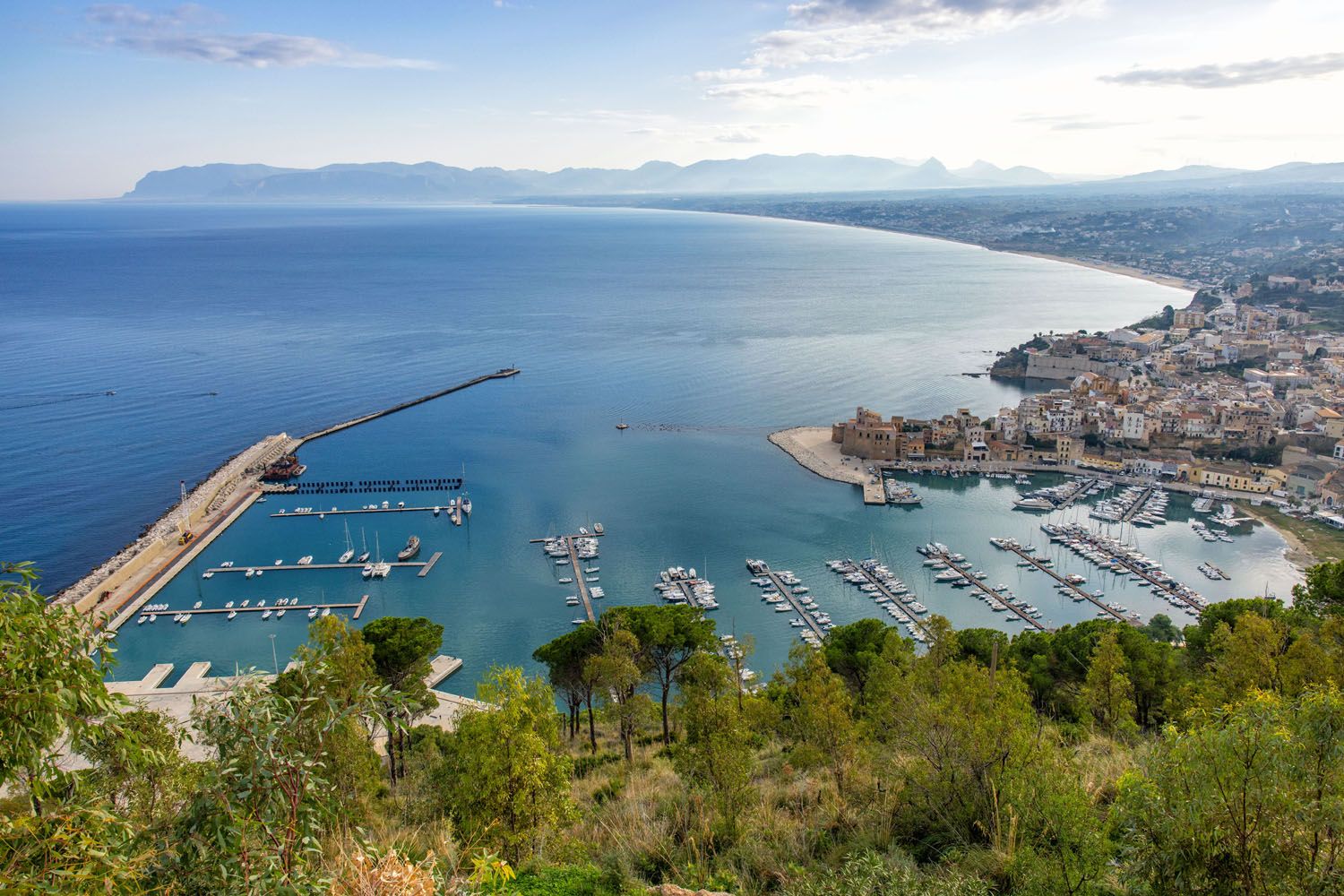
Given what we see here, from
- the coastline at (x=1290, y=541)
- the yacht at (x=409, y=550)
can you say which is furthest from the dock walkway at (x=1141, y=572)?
the yacht at (x=409, y=550)

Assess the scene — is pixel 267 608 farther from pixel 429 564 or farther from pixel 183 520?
pixel 183 520

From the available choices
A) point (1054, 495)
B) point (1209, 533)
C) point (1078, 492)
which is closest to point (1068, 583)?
point (1209, 533)

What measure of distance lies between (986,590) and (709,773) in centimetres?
1571

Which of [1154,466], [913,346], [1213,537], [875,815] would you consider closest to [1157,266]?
[913,346]

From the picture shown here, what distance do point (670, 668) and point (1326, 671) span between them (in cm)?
903

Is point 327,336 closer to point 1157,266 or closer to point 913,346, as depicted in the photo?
point 913,346

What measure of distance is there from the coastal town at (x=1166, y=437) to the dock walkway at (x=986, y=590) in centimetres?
469

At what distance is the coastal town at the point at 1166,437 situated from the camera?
2806 cm

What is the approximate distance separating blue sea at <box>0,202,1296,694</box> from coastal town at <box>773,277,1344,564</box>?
6.97 ft

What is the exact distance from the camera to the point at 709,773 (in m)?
7.62

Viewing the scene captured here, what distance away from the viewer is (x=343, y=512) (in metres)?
26.2

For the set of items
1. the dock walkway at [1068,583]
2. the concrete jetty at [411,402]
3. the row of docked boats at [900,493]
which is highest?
the concrete jetty at [411,402]

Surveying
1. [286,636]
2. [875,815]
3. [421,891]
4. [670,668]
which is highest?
[421,891]

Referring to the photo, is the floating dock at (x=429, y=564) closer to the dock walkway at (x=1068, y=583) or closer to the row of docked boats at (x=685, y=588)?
the row of docked boats at (x=685, y=588)
